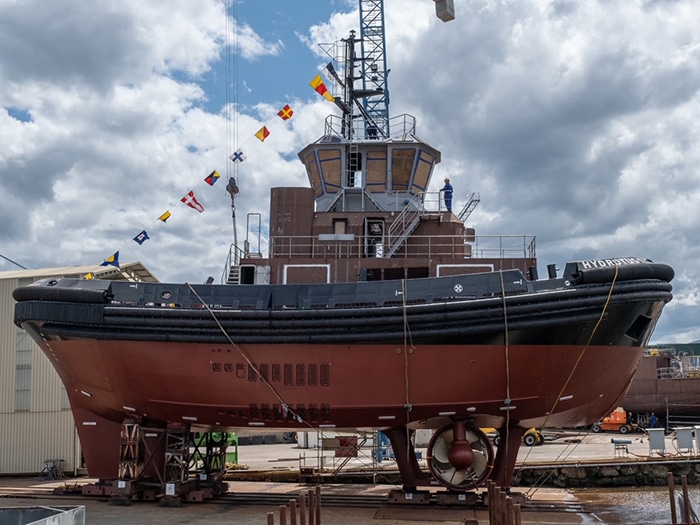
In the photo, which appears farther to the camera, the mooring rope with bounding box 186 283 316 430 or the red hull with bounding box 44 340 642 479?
the mooring rope with bounding box 186 283 316 430

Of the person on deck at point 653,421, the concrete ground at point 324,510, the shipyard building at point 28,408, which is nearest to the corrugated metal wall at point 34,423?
the shipyard building at point 28,408

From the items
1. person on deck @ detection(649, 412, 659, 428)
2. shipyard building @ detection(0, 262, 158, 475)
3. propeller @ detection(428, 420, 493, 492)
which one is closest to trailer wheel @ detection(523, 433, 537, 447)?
person on deck @ detection(649, 412, 659, 428)

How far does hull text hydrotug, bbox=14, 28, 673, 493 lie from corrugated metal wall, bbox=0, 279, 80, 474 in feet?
13.1

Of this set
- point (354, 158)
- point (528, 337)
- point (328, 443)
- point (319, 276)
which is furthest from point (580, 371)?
point (328, 443)

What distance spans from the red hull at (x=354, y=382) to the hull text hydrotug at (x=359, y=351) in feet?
0.09

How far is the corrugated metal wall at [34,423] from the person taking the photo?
17344 mm

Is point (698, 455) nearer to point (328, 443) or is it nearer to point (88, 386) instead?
point (328, 443)

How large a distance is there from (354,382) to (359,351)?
59cm

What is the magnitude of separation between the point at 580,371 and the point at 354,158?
314 inches

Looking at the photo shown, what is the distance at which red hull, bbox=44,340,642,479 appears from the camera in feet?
39.1

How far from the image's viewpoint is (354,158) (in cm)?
1727

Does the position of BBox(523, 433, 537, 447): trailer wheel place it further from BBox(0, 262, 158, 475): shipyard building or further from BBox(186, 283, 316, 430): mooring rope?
BBox(0, 262, 158, 475): shipyard building

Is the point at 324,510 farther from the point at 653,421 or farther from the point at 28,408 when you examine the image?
the point at 653,421

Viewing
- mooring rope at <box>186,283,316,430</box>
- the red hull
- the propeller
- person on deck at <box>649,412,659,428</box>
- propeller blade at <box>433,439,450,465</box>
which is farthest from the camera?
person on deck at <box>649,412,659,428</box>
